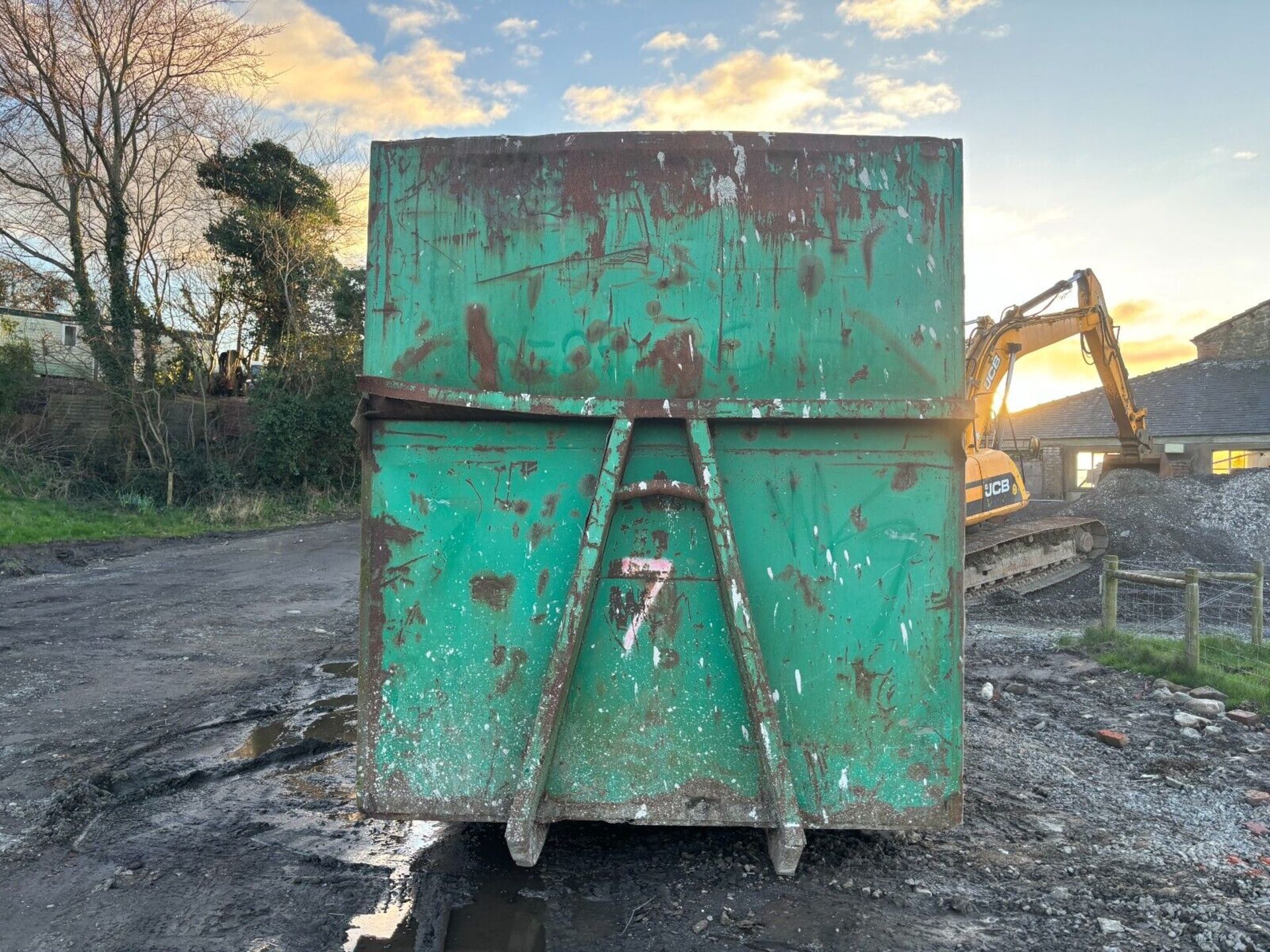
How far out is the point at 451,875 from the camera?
2.95 meters

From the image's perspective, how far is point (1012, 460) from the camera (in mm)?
11719

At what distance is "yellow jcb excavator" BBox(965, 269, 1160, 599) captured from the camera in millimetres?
10477

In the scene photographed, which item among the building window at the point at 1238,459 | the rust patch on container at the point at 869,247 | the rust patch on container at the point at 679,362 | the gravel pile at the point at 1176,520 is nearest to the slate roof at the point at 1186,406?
the building window at the point at 1238,459

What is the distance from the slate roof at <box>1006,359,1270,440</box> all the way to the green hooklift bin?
28084 mm

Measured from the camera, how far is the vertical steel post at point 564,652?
8.09 ft

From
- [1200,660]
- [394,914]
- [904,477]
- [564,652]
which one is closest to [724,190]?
[904,477]

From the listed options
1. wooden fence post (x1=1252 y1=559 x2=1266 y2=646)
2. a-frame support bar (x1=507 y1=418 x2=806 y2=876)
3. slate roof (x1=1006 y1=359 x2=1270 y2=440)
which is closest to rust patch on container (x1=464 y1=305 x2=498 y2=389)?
a-frame support bar (x1=507 y1=418 x2=806 y2=876)

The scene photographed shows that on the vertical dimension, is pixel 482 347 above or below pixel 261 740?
above

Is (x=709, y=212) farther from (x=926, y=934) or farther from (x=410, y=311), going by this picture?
(x=926, y=934)

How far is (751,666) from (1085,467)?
31.1 meters

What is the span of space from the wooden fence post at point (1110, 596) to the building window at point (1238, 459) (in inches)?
841

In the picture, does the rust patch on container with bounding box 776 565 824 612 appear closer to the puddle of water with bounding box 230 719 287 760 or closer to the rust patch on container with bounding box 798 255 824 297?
the rust patch on container with bounding box 798 255 824 297

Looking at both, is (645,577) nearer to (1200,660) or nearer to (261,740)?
(261,740)

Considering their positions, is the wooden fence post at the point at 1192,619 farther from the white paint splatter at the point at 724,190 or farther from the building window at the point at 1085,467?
the building window at the point at 1085,467
